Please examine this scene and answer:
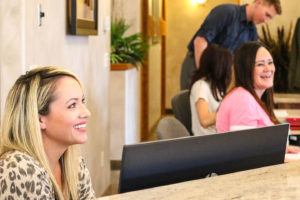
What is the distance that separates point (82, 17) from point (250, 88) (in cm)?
129

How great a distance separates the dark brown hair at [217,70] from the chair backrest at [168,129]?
→ 0.64 meters

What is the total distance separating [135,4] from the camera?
5.71 meters

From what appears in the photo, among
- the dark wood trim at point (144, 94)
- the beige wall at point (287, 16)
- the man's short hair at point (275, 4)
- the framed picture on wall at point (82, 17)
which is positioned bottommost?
the dark wood trim at point (144, 94)

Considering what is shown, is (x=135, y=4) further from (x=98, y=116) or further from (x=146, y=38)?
(x=98, y=116)

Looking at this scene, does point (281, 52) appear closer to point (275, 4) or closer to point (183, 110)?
point (275, 4)

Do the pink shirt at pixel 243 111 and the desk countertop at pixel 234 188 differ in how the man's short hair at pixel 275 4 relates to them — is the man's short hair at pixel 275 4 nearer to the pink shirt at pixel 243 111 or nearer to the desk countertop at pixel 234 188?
the pink shirt at pixel 243 111

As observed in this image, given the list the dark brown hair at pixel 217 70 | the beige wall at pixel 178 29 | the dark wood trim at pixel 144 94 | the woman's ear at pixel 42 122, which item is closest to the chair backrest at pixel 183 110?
the dark brown hair at pixel 217 70

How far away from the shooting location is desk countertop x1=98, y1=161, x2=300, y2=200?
1207 millimetres

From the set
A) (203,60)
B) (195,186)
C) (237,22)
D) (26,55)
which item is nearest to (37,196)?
(195,186)

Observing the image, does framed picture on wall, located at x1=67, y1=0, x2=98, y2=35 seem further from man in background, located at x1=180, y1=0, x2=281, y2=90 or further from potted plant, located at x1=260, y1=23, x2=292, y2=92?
potted plant, located at x1=260, y1=23, x2=292, y2=92

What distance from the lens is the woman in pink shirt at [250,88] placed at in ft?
7.86

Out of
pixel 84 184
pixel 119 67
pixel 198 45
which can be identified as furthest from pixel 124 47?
pixel 84 184

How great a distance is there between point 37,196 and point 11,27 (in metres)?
1.23

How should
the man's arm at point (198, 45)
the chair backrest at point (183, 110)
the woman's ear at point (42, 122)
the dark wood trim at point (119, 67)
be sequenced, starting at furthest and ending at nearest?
1. the dark wood trim at point (119, 67)
2. the man's arm at point (198, 45)
3. the chair backrest at point (183, 110)
4. the woman's ear at point (42, 122)
